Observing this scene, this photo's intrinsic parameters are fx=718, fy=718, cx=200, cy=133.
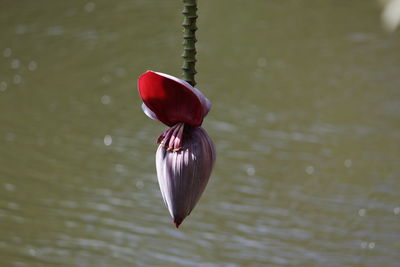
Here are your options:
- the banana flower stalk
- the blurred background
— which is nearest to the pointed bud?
the banana flower stalk

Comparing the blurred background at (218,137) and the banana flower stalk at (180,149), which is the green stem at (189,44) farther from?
the blurred background at (218,137)

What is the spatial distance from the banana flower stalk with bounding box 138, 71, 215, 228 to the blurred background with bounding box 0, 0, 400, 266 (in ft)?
3.65

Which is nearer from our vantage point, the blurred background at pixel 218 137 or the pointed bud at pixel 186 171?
the pointed bud at pixel 186 171

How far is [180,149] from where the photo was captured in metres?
0.20

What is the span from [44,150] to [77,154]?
0.28 ft

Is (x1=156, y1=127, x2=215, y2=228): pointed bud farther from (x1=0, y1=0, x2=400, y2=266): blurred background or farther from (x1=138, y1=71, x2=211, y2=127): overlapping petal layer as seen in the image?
(x1=0, y1=0, x2=400, y2=266): blurred background

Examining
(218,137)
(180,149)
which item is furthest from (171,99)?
(218,137)

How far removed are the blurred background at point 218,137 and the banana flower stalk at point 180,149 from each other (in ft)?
3.65

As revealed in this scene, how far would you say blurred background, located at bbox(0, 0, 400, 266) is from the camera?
1366 mm

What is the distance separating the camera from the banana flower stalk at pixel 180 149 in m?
0.19

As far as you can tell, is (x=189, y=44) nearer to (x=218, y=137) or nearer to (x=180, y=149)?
(x=180, y=149)

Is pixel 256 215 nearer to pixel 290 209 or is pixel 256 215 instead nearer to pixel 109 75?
pixel 290 209

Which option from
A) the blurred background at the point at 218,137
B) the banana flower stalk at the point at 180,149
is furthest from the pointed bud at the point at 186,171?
the blurred background at the point at 218,137

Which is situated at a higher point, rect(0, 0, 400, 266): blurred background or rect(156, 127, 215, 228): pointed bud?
rect(156, 127, 215, 228): pointed bud
